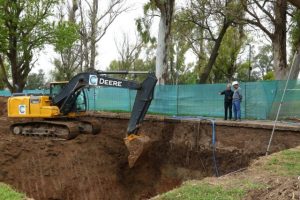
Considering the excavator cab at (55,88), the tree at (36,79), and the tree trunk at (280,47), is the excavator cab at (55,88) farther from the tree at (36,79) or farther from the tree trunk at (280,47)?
the tree at (36,79)

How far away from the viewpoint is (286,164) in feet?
31.7

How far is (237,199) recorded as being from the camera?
6797mm

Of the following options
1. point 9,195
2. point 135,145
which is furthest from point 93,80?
point 9,195

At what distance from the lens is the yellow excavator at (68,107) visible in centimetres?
1541

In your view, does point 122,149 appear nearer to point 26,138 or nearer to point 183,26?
point 26,138

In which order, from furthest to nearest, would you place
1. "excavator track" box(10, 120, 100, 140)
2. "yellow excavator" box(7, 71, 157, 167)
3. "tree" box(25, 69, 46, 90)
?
"tree" box(25, 69, 46, 90), "excavator track" box(10, 120, 100, 140), "yellow excavator" box(7, 71, 157, 167)

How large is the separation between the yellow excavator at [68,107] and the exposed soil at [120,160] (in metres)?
0.55

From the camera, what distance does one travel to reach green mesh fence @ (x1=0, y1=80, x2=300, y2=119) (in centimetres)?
1836

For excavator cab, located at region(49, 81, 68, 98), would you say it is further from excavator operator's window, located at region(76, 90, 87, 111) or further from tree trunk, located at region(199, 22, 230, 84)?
tree trunk, located at region(199, 22, 230, 84)

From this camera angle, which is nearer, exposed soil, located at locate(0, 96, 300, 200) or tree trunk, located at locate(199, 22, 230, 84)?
exposed soil, located at locate(0, 96, 300, 200)

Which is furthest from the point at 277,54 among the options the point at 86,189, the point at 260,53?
the point at 260,53

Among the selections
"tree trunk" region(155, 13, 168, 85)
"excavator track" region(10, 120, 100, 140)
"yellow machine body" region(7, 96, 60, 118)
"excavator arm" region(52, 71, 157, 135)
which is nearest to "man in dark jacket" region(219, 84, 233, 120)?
"excavator arm" region(52, 71, 157, 135)

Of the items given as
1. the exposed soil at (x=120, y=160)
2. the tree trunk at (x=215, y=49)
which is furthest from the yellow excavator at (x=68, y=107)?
the tree trunk at (x=215, y=49)

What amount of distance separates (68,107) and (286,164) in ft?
32.2
